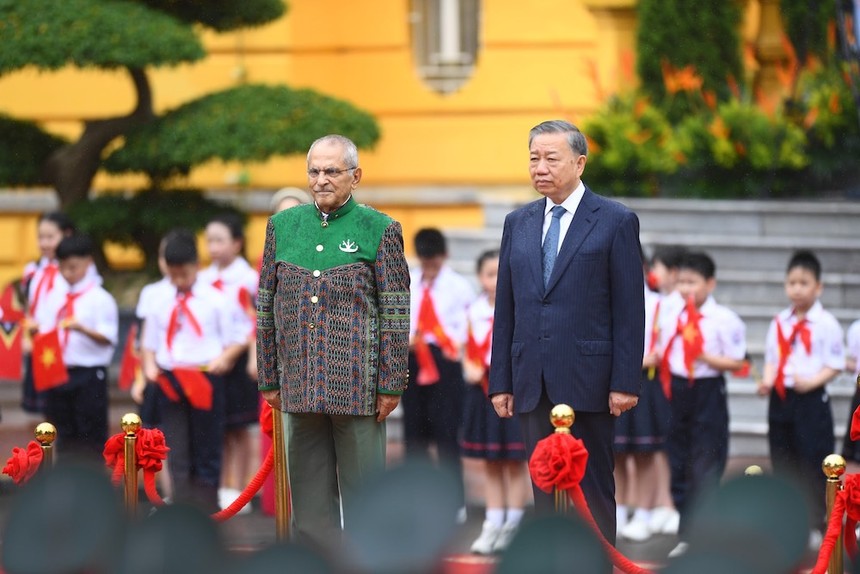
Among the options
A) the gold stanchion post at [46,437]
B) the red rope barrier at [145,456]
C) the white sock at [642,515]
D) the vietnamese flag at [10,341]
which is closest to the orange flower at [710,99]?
Answer: the white sock at [642,515]

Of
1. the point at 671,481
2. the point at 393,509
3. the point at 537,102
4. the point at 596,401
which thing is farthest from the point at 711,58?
the point at 393,509

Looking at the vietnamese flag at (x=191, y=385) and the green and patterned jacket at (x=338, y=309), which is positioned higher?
the green and patterned jacket at (x=338, y=309)

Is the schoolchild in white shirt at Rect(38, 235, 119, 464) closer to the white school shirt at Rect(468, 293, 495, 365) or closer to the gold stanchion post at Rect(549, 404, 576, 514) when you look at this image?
the white school shirt at Rect(468, 293, 495, 365)

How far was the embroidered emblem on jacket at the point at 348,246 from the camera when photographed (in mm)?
6336

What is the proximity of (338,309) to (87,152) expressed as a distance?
7261mm

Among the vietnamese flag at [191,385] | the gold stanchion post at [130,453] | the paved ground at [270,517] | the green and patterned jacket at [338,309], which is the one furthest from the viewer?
the vietnamese flag at [191,385]

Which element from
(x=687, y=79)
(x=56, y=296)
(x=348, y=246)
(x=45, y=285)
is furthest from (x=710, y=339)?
(x=687, y=79)

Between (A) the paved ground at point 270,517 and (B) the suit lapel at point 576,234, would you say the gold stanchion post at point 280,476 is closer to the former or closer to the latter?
(A) the paved ground at point 270,517

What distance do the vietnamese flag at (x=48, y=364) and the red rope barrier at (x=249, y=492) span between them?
10.3 ft

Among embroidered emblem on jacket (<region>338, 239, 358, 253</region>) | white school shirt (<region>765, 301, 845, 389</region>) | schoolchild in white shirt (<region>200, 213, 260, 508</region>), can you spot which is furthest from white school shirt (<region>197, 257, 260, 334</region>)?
embroidered emblem on jacket (<region>338, 239, 358, 253</region>)

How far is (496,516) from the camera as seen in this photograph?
895 cm

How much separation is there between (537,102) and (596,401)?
891 centimetres

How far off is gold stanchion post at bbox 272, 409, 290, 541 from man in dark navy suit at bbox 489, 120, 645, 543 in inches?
43.8

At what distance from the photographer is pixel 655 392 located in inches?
364
